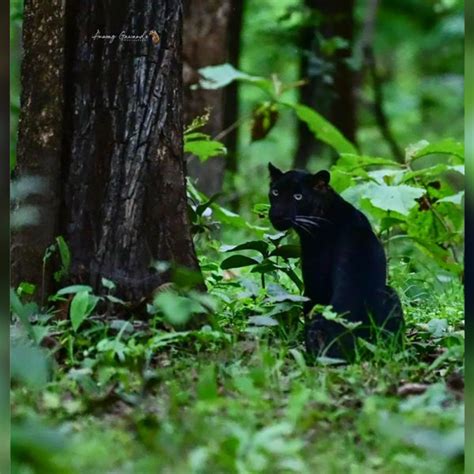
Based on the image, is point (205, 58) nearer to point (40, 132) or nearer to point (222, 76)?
point (222, 76)

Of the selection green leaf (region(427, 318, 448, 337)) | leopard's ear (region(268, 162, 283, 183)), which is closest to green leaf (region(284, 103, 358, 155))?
leopard's ear (region(268, 162, 283, 183))

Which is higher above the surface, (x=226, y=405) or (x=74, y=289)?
(x=74, y=289)

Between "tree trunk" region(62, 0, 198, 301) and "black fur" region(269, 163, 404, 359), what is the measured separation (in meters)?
0.58

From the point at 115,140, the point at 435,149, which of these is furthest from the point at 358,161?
the point at 115,140

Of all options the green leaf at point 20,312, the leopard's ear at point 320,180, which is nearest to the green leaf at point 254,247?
the leopard's ear at point 320,180

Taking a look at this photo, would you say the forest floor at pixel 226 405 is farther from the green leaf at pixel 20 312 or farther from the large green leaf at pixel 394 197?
the large green leaf at pixel 394 197

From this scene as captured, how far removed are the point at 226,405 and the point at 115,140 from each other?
989mm

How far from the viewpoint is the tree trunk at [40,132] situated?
3.20m

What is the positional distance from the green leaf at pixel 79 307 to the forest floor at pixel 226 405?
6 cm

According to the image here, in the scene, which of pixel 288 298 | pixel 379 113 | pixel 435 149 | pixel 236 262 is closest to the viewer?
pixel 288 298

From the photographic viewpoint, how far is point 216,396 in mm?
2760

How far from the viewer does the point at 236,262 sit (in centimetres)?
382

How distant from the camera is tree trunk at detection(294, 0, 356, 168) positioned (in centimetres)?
877

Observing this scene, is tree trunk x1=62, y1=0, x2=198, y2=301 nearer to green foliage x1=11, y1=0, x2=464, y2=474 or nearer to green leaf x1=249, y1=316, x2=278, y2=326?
green foliage x1=11, y1=0, x2=464, y2=474
